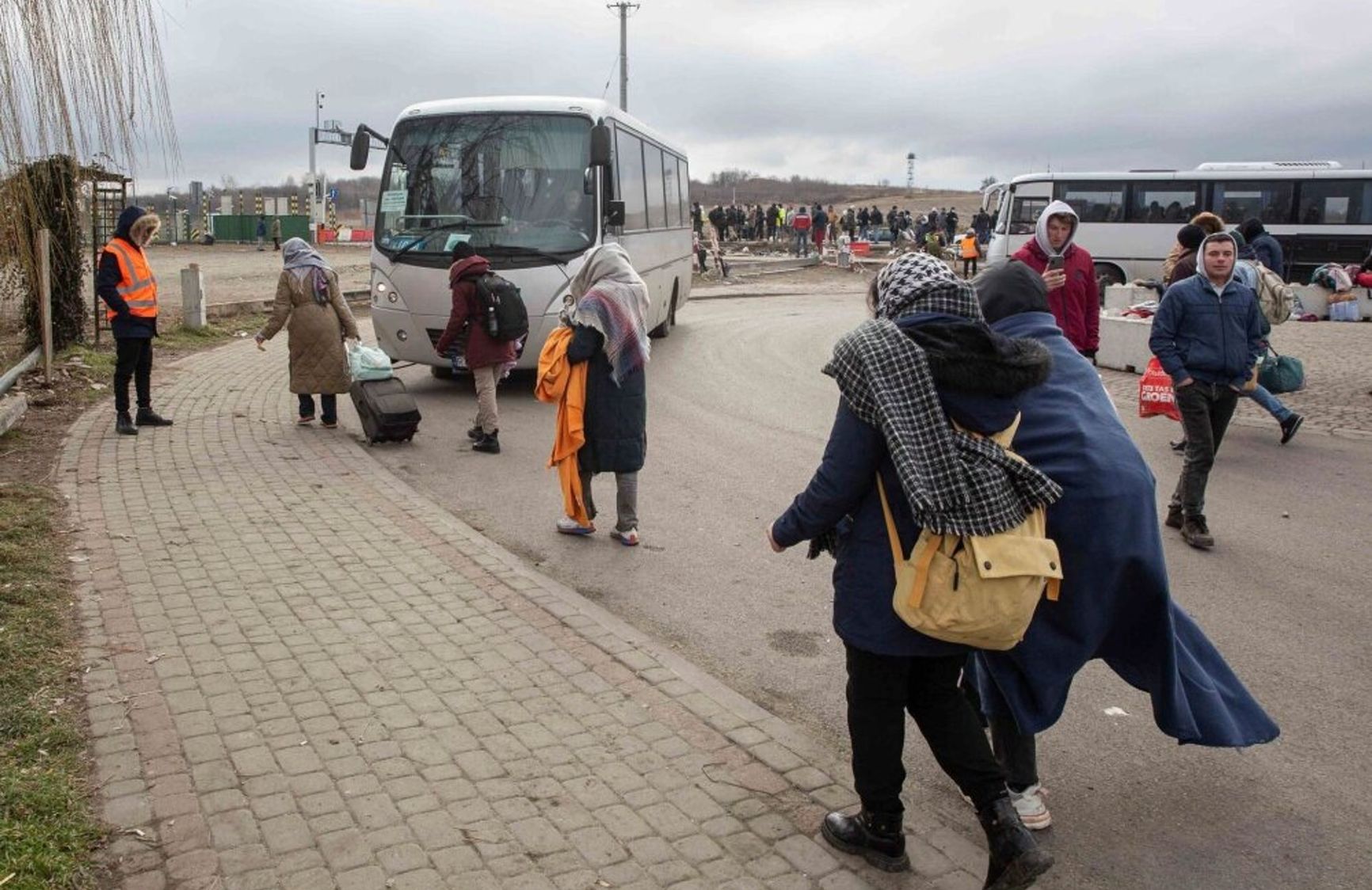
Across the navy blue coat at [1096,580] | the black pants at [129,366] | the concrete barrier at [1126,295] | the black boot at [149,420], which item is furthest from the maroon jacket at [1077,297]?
the concrete barrier at [1126,295]

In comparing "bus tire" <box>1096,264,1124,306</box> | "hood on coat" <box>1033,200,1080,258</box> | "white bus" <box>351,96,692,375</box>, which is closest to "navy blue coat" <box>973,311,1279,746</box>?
"hood on coat" <box>1033,200,1080,258</box>

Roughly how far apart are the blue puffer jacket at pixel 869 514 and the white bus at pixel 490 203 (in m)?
9.49

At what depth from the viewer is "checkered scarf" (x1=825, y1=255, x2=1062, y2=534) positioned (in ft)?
10.3

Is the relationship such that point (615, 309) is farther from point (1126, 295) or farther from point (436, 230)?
point (1126, 295)

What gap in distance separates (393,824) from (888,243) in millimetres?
50606

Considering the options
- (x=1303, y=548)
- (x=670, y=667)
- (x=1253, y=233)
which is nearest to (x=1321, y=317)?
(x=1253, y=233)

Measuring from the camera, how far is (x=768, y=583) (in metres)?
6.63

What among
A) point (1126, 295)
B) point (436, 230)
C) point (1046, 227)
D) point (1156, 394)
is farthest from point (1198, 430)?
point (1126, 295)

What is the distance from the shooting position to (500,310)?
10.0 m

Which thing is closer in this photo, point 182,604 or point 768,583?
point 182,604

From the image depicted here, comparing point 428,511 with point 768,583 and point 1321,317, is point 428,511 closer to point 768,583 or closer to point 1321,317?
point 768,583

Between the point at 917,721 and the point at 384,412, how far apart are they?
7214 millimetres

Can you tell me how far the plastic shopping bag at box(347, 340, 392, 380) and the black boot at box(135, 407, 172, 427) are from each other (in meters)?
1.59

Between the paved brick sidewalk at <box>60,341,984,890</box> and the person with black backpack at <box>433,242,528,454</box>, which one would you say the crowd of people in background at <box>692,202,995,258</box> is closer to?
the person with black backpack at <box>433,242,528,454</box>
